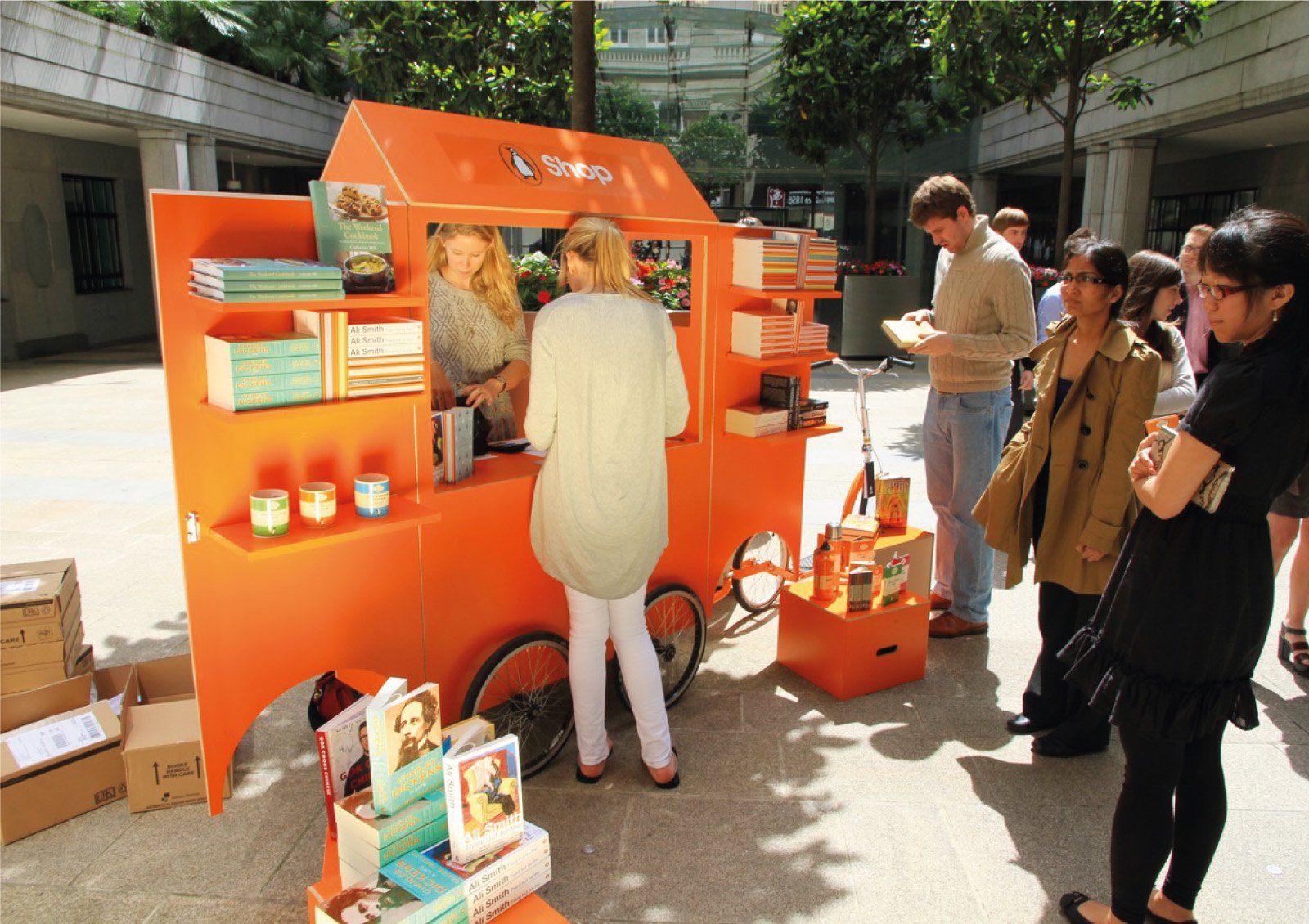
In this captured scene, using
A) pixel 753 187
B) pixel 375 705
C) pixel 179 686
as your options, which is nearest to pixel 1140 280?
pixel 375 705

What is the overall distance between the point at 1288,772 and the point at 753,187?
15.4 meters

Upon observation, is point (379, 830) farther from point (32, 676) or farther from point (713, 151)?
point (713, 151)

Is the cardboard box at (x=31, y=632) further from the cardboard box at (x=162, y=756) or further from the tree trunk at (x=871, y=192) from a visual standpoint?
the tree trunk at (x=871, y=192)

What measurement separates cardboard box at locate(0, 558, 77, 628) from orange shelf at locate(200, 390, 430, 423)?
4.44 feet

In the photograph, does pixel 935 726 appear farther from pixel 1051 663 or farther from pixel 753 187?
pixel 753 187

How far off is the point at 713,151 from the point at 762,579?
13.6 m

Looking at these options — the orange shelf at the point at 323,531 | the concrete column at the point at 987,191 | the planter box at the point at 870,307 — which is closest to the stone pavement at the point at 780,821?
the orange shelf at the point at 323,531

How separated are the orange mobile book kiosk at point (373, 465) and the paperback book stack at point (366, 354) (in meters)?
0.04

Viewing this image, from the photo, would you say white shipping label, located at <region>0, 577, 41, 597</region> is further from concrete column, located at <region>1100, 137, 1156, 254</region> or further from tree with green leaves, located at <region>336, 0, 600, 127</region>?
concrete column, located at <region>1100, 137, 1156, 254</region>

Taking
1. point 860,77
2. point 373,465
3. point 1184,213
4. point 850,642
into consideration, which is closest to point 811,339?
point 850,642

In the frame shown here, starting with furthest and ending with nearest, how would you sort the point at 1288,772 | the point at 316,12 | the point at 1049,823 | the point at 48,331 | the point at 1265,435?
the point at 316,12 → the point at 48,331 → the point at 1288,772 → the point at 1049,823 → the point at 1265,435

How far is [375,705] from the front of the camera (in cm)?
215

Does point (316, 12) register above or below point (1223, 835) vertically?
above

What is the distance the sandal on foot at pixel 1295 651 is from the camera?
13.3 ft
